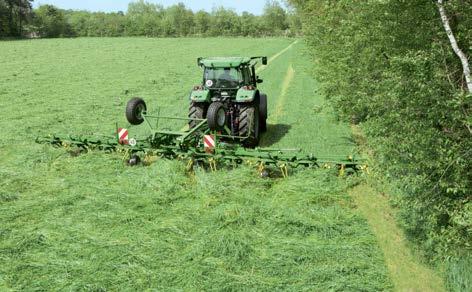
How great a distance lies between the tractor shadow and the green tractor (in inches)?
16.4

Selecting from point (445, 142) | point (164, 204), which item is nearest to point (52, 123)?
point (164, 204)

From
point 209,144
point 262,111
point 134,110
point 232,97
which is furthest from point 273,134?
point 134,110

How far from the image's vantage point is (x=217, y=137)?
1030cm

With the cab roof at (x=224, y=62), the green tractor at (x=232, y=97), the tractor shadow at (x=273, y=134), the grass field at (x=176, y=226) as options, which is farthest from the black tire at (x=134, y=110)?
the tractor shadow at (x=273, y=134)

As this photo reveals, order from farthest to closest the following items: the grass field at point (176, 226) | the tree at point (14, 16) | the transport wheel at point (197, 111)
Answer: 1. the tree at point (14, 16)
2. the transport wheel at point (197, 111)
3. the grass field at point (176, 226)

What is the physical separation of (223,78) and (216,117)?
2209 mm

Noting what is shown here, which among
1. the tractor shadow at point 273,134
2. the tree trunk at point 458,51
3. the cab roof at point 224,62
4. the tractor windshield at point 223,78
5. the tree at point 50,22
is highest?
the tree at point 50,22

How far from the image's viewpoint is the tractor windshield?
1080cm

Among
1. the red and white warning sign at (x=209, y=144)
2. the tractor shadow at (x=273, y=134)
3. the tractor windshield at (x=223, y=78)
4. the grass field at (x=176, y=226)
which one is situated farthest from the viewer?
the tractor shadow at (x=273, y=134)

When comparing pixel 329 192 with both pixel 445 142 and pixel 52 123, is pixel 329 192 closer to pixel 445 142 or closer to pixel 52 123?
pixel 445 142

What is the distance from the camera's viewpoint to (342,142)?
441 inches

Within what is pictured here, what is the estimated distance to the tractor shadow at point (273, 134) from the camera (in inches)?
442

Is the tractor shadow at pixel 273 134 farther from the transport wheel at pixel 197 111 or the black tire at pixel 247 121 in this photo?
the transport wheel at pixel 197 111

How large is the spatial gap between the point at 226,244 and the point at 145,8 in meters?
137
